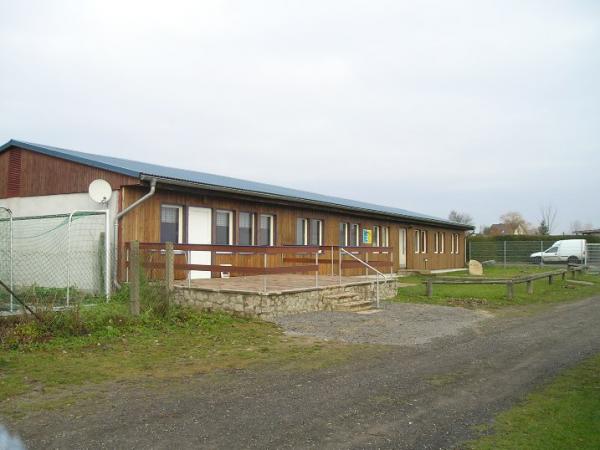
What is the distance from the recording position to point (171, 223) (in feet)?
47.6

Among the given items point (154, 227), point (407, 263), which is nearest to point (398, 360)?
point (154, 227)

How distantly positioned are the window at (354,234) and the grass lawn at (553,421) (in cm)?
1613

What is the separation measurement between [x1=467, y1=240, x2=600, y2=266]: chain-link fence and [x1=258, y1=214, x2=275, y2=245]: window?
80.9 feet

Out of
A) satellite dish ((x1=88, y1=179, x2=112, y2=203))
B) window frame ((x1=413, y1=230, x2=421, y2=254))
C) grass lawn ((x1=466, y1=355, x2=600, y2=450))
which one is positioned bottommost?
grass lawn ((x1=466, y1=355, x2=600, y2=450))

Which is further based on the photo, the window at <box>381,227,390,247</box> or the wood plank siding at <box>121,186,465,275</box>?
the window at <box>381,227,390,247</box>

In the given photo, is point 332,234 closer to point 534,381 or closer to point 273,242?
point 273,242

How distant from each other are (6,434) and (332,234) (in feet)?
55.4

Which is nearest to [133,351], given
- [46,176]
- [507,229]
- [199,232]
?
[199,232]

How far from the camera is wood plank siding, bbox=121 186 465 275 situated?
13461 mm

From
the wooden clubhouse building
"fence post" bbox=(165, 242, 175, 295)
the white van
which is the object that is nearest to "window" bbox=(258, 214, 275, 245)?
the wooden clubhouse building

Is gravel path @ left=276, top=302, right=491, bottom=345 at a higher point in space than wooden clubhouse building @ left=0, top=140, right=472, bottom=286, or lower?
lower

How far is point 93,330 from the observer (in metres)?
9.15

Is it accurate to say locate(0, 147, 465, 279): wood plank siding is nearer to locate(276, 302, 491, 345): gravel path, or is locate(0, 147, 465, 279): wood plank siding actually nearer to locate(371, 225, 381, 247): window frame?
locate(371, 225, 381, 247): window frame

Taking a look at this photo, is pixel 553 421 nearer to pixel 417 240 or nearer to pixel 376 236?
pixel 376 236
